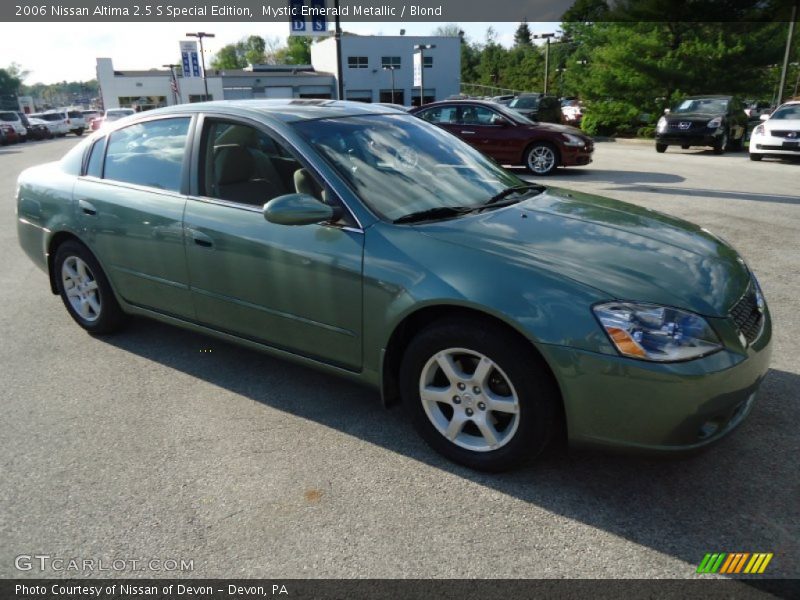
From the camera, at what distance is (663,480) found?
112 inches

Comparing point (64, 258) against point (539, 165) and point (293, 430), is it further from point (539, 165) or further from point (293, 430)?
point (539, 165)

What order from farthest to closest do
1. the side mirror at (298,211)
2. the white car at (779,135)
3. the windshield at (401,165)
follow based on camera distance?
the white car at (779,135) → the windshield at (401,165) → the side mirror at (298,211)

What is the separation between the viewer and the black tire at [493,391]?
8.70ft

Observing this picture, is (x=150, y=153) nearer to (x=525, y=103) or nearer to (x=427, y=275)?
(x=427, y=275)

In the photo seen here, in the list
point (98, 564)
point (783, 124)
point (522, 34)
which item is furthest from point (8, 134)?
point (522, 34)

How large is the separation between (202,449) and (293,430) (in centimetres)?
46

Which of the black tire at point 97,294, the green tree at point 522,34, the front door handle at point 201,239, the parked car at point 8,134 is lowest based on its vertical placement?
the parked car at point 8,134

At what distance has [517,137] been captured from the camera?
43.6 feet

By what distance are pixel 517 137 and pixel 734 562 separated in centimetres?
1183

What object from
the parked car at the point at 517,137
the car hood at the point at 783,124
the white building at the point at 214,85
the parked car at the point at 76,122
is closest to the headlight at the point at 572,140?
the parked car at the point at 517,137

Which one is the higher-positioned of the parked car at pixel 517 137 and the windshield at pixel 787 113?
the windshield at pixel 787 113

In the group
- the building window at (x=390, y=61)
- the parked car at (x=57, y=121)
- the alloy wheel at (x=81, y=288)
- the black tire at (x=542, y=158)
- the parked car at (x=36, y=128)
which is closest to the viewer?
the alloy wheel at (x=81, y=288)

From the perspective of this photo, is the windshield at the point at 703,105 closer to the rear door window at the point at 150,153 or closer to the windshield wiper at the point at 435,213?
the windshield wiper at the point at 435,213

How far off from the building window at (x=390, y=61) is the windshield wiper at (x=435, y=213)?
2550 inches
